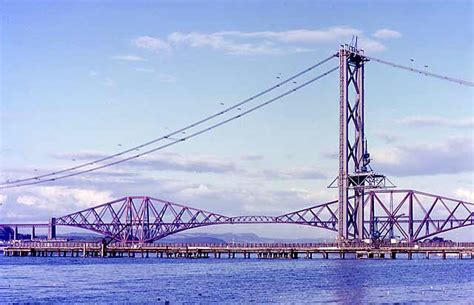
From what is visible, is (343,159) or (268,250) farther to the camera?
(268,250)

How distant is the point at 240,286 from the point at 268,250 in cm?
6415

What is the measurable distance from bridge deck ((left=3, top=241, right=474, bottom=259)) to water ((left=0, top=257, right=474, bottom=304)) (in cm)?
2674

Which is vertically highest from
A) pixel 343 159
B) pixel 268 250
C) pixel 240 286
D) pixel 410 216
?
pixel 343 159

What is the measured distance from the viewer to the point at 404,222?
16500 cm

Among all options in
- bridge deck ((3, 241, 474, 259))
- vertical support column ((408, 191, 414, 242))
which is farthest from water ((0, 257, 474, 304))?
vertical support column ((408, 191, 414, 242))

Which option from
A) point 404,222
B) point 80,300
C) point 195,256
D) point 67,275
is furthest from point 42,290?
point 404,222

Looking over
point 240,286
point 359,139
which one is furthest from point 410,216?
point 240,286

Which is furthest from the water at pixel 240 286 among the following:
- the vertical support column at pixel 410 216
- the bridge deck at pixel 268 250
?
the vertical support column at pixel 410 216

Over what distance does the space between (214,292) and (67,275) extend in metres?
30.0

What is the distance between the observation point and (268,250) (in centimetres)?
13750

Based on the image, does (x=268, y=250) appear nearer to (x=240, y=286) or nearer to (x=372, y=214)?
(x=372, y=214)

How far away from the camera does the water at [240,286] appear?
6153cm

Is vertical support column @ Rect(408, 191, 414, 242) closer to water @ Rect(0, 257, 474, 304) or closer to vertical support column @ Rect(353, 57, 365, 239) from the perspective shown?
vertical support column @ Rect(353, 57, 365, 239)

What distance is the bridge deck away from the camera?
12812cm
